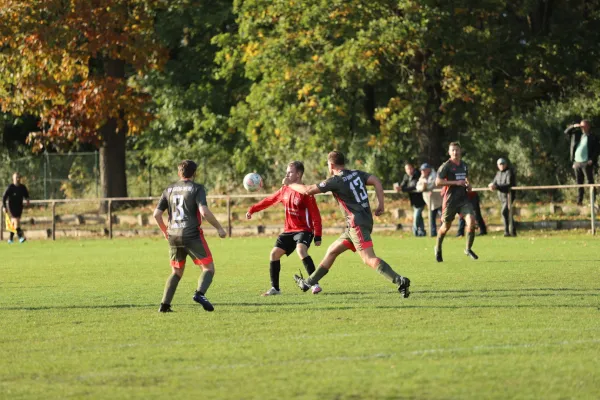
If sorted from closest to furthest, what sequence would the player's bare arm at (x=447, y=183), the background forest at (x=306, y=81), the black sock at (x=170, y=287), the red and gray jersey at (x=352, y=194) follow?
the black sock at (x=170, y=287) → the red and gray jersey at (x=352, y=194) → the player's bare arm at (x=447, y=183) → the background forest at (x=306, y=81)

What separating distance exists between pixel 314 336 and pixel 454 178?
31.4 feet

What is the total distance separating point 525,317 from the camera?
11.3 metres

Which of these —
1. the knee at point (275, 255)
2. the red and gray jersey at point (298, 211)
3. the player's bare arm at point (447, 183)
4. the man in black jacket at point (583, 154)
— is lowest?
the knee at point (275, 255)

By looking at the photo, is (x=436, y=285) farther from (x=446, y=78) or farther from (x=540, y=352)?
(x=446, y=78)

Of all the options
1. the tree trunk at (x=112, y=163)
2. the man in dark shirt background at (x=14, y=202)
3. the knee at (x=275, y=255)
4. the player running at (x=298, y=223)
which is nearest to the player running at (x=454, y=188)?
the player running at (x=298, y=223)

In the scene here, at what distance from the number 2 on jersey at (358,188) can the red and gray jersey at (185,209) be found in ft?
5.97

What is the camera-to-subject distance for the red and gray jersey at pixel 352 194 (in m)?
13.2

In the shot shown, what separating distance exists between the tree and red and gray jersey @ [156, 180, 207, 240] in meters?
24.5

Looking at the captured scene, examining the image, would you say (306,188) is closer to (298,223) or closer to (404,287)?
(404,287)

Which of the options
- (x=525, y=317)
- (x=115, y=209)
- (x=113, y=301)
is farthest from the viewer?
(x=115, y=209)

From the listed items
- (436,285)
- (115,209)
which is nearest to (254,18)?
(115,209)

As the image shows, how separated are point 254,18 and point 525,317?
2386 cm

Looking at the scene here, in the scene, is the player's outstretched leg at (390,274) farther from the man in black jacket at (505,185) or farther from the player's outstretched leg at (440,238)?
the man in black jacket at (505,185)

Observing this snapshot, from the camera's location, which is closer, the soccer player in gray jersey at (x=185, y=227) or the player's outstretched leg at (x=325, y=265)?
the soccer player in gray jersey at (x=185, y=227)
